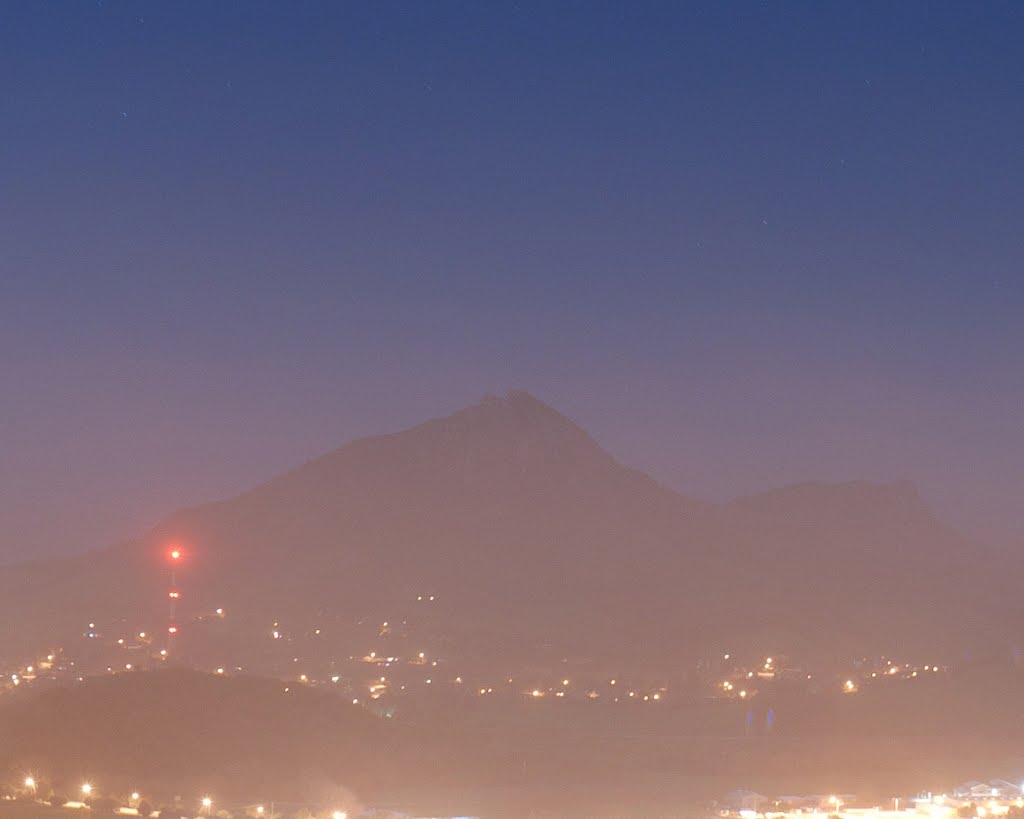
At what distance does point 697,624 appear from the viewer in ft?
250

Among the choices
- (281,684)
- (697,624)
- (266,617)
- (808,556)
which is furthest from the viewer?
(808,556)

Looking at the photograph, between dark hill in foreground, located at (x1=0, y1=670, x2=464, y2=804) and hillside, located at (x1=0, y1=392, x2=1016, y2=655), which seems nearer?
dark hill in foreground, located at (x1=0, y1=670, x2=464, y2=804)

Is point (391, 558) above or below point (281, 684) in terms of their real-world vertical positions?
above

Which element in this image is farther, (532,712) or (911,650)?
(911,650)

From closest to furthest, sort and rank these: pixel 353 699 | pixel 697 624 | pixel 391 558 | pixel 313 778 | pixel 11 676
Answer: pixel 313 778, pixel 353 699, pixel 11 676, pixel 697 624, pixel 391 558

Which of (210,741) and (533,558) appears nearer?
(210,741)

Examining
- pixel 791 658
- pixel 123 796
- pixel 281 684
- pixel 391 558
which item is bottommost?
pixel 123 796

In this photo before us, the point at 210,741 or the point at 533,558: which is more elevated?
the point at 533,558

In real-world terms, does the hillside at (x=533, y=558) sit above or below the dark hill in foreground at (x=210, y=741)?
above

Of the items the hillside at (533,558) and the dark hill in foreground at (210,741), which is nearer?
the dark hill in foreground at (210,741)

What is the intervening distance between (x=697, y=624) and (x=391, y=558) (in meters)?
23.8

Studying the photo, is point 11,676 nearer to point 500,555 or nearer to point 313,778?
point 313,778

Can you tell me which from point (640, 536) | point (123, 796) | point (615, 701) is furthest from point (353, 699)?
point (640, 536)

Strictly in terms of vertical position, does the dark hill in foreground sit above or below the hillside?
below
